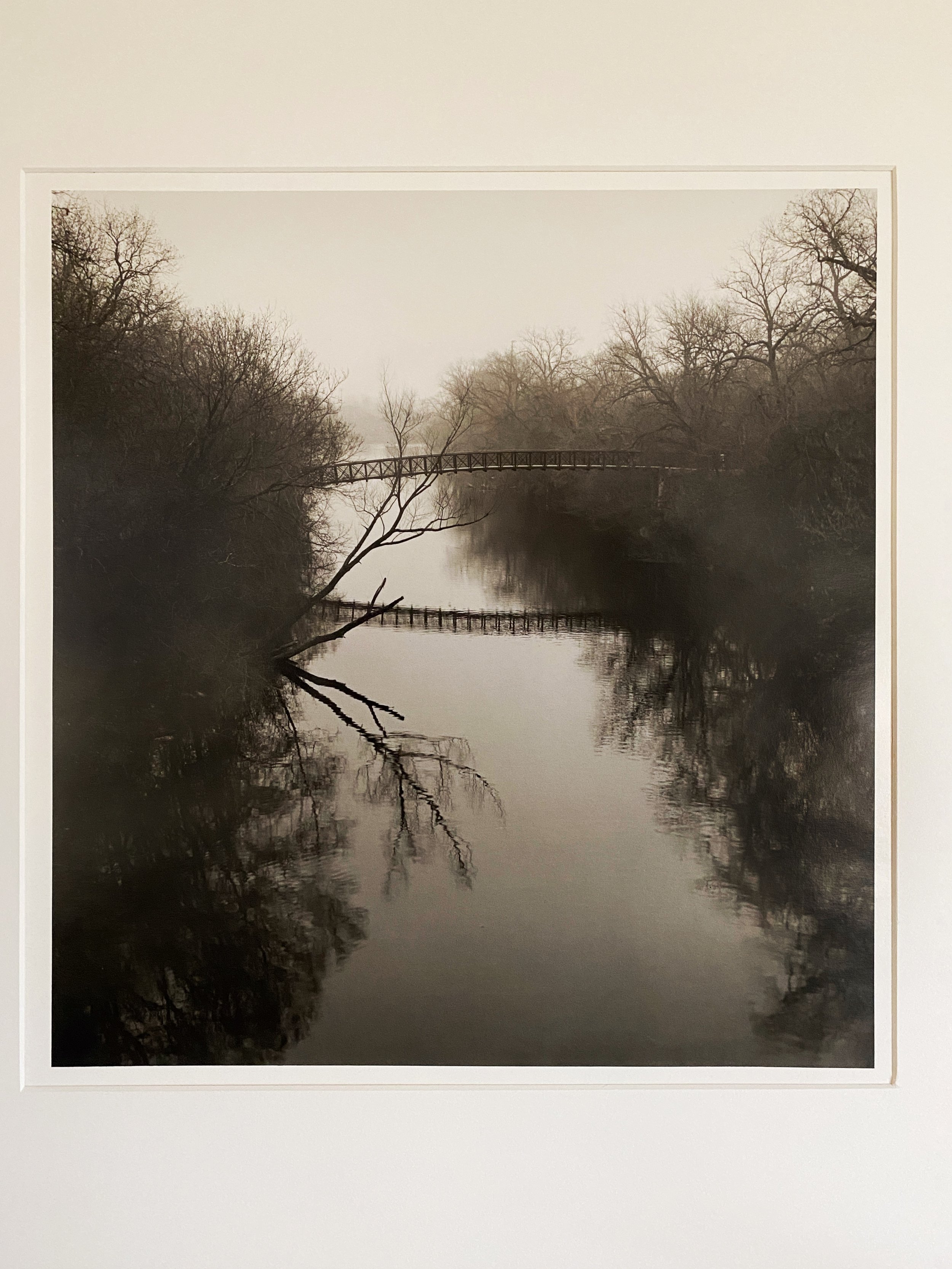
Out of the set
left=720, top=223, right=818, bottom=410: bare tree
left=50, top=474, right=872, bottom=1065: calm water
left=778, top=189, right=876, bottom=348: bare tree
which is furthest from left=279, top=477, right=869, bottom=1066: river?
left=778, top=189, right=876, bottom=348: bare tree

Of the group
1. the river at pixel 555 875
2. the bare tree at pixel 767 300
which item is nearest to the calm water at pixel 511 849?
the river at pixel 555 875

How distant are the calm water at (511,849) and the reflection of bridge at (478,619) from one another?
0.01m

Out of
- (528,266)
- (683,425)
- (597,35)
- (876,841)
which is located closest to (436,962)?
(876,841)

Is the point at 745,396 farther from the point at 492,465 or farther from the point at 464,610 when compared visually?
the point at 464,610

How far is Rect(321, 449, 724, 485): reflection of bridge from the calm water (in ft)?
0.30

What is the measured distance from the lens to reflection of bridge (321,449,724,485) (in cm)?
152

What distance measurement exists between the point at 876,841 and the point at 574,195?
1197 mm

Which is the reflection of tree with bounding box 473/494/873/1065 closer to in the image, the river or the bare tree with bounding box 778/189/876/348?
the river

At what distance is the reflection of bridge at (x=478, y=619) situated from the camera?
1.53m

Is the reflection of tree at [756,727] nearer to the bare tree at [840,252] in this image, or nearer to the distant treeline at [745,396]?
the distant treeline at [745,396]

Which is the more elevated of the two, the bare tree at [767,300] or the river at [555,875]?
the bare tree at [767,300]

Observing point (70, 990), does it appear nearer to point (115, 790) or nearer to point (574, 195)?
point (115, 790)

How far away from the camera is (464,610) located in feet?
5.04

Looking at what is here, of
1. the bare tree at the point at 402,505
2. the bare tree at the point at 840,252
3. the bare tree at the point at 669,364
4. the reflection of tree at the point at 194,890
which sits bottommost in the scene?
the reflection of tree at the point at 194,890
